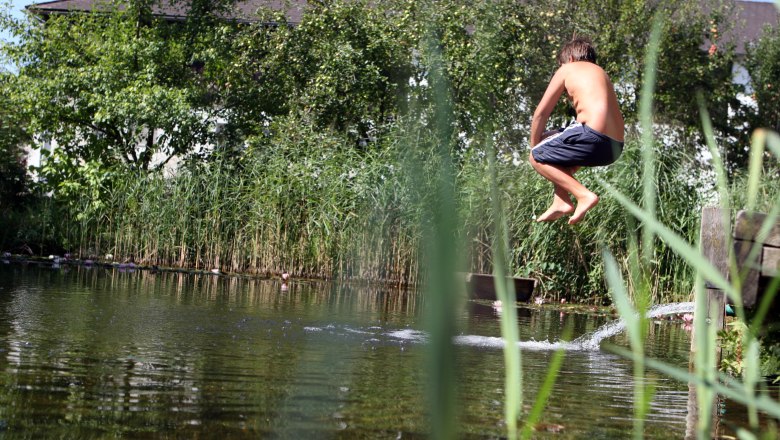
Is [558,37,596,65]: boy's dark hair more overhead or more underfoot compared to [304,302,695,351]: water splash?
more overhead

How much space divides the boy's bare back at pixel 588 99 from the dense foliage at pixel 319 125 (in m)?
5.44

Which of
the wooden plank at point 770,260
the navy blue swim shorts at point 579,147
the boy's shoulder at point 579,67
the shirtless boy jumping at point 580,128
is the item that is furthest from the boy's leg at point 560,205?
the wooden plank at point 770,260

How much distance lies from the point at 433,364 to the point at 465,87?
18.2 metres

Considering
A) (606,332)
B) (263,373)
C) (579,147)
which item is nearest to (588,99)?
(579,147)

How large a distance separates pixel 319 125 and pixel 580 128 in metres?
12.6

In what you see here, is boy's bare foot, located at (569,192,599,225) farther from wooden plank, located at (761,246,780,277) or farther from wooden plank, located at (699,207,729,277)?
wooden plank, located at (761,246,780,277)

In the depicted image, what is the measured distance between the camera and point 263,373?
4.50 meters

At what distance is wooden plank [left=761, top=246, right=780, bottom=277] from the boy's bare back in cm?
255

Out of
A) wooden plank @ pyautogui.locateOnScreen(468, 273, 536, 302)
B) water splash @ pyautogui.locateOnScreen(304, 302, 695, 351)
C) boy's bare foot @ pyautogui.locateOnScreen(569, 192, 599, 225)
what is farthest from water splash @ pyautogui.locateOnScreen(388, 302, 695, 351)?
wooden plank @ pyautogui.locateOnScreen(468, 273, 536, 302)

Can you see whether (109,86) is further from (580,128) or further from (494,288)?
(580,128)

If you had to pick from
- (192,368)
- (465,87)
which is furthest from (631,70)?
(192,368)

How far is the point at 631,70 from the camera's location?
20375mm

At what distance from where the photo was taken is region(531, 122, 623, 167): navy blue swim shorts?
628 cm

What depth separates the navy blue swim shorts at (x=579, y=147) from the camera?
6277 millimetres
